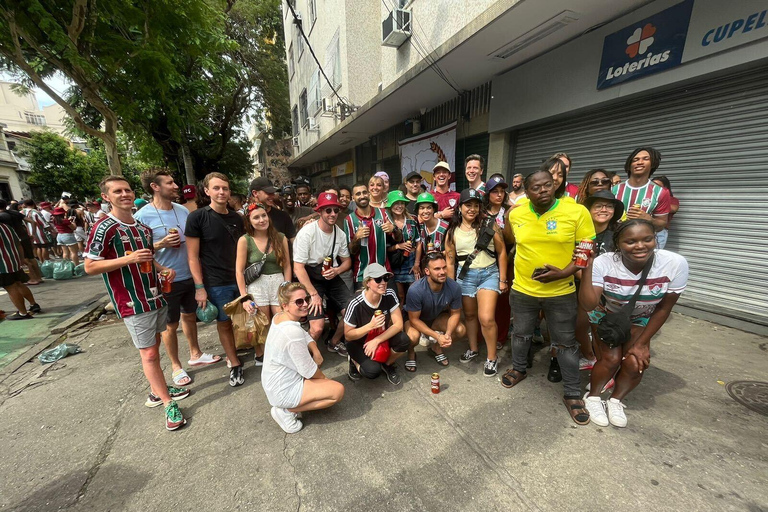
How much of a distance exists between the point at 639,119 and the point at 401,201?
4326mm

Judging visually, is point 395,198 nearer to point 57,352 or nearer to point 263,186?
point 263,186

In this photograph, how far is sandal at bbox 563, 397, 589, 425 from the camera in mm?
2523

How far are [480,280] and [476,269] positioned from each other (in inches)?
5.1

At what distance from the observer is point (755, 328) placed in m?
3.96

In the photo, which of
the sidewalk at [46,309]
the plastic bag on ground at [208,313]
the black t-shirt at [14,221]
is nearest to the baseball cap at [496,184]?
the plastic bag on ground at [208,313]

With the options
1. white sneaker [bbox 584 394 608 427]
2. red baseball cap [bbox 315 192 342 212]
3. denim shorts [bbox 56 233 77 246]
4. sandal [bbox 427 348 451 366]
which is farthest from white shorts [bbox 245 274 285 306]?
denim shorts [bbox 56 233 77 246]

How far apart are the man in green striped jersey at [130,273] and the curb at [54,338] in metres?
2.61

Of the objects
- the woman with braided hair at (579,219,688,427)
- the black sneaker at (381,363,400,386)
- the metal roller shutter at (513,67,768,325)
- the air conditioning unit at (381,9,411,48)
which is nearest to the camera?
the woman with braided hair at (579,219,688,427)

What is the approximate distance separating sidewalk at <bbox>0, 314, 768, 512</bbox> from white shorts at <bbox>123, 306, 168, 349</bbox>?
757 mm

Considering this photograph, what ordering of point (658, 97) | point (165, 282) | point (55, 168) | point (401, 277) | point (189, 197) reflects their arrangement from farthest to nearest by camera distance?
point (55, 168)
point (658, 97)
point (189, 197)
point (401, 277)
point (165, 282)

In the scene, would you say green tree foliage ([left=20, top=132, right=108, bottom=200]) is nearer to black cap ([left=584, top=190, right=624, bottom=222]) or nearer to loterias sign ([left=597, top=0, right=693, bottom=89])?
loterias sign ([left=597, top=0, right=693, bottom=89])

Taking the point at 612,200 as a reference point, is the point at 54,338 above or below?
below

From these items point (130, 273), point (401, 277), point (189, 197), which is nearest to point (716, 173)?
point (401, 277)

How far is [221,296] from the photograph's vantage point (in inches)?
128
